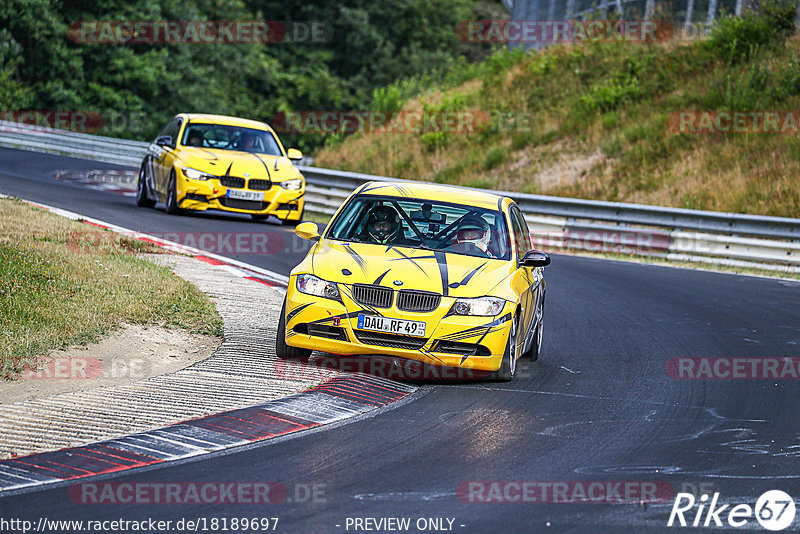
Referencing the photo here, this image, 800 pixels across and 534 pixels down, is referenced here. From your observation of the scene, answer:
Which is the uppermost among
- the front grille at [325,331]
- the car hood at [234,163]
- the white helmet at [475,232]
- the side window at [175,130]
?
the side window at [175,130]

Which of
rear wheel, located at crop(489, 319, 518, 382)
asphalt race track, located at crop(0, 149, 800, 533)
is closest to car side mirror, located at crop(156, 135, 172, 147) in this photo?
asphalt race track, located at crop(0, 149, 800, 533)

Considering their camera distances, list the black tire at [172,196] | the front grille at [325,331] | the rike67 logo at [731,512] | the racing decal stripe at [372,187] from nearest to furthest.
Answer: the rike67 logo at [731,512] < the front grille at [325,331] < the racing decal stripe at [372,187] < the black tire at [172,196]

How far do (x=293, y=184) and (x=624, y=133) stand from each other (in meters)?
13.0

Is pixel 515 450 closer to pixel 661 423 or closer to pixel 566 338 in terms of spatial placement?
pixel 661 423

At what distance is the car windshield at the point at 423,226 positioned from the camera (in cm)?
972

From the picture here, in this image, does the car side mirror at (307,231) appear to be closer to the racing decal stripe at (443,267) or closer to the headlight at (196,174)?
the racing decal stripe at (443,267)

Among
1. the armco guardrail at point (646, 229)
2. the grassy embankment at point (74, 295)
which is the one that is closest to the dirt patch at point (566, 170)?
the armco guardrail at point (646, 229)

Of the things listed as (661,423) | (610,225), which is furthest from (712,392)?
(610,225)

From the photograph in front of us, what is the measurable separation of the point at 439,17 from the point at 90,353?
50511mm

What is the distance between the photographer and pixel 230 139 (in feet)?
63.6

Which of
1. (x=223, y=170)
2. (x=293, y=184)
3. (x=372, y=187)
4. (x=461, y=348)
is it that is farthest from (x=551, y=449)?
(x=293, y=184)

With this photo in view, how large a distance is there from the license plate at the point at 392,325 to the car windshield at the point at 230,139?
11038 millimetres

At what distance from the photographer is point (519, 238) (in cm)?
1035

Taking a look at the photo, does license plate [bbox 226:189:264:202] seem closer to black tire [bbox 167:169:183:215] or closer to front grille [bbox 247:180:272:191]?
front grille [bbox 247:180:272:191]
